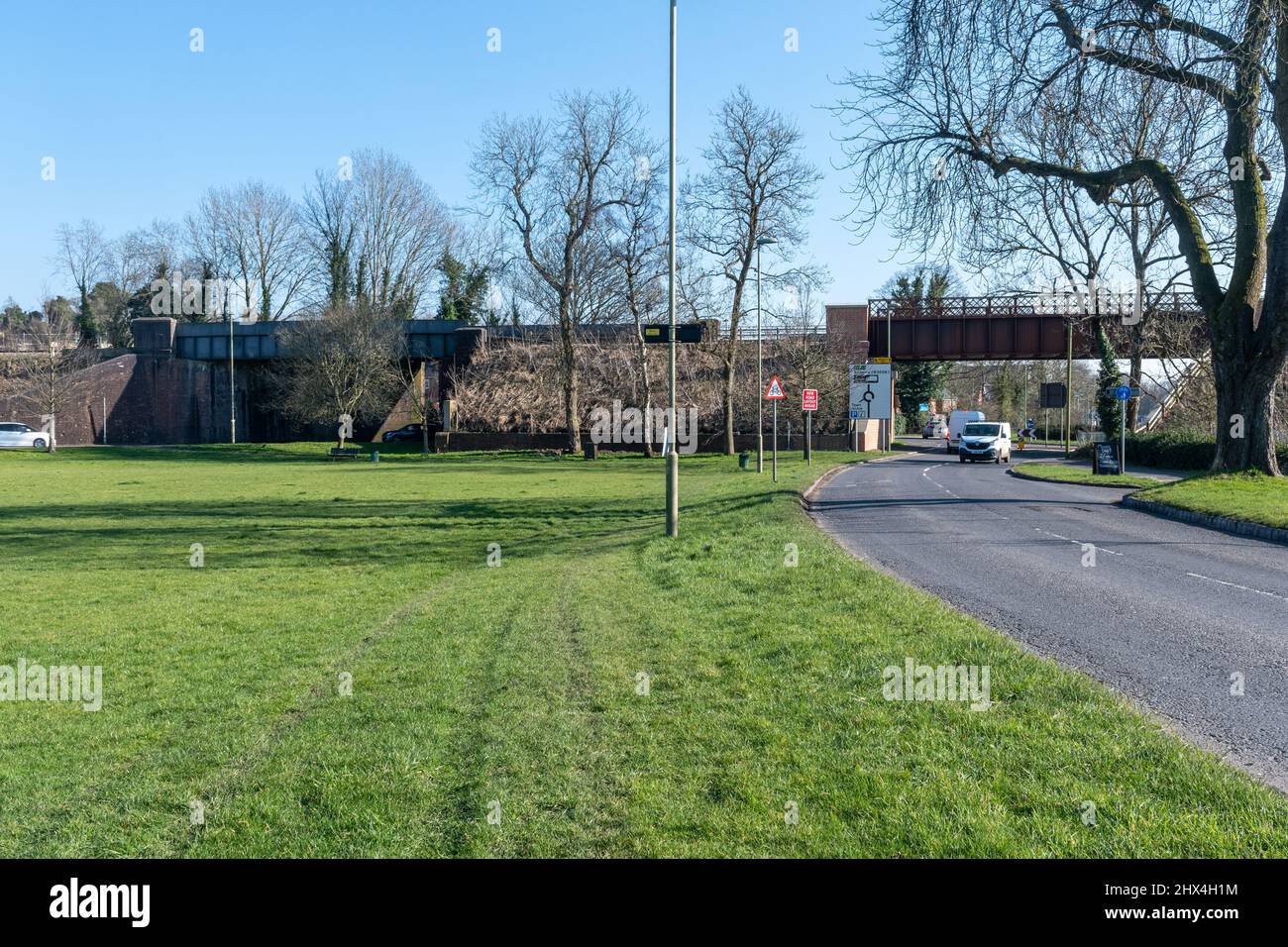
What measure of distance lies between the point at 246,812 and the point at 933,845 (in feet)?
10.9

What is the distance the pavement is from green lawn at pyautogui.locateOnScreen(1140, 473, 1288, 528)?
88cm

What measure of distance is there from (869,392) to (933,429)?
5130 centimetres

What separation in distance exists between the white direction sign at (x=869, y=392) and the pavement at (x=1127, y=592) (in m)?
20.5

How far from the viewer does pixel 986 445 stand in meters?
50.9

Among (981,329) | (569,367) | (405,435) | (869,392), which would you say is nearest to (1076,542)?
(869,392)

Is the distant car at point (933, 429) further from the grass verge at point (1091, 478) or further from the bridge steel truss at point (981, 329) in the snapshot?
the grass verge at point (1091, 478)

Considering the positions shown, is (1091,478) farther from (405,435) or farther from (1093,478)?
(405,435)

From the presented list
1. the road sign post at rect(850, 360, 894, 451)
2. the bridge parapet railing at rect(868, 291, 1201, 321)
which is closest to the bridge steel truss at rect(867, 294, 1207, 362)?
the bridge parapet railing at rect(868, 291, 1201, 321)

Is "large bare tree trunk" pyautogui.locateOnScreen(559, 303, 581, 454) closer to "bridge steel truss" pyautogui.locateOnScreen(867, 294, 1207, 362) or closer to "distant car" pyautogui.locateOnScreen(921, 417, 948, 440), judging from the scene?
"bridge steel truss" pyautogui.locateOnScreen(867, 294, 1207, 362)

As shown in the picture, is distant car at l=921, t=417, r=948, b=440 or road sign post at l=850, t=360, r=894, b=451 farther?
distant car at l=921, t=417, r=948, b=440

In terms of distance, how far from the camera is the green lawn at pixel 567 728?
4.46 metres

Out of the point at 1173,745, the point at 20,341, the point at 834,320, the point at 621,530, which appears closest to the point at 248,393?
the point at 20,341

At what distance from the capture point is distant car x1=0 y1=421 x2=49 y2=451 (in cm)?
6150
